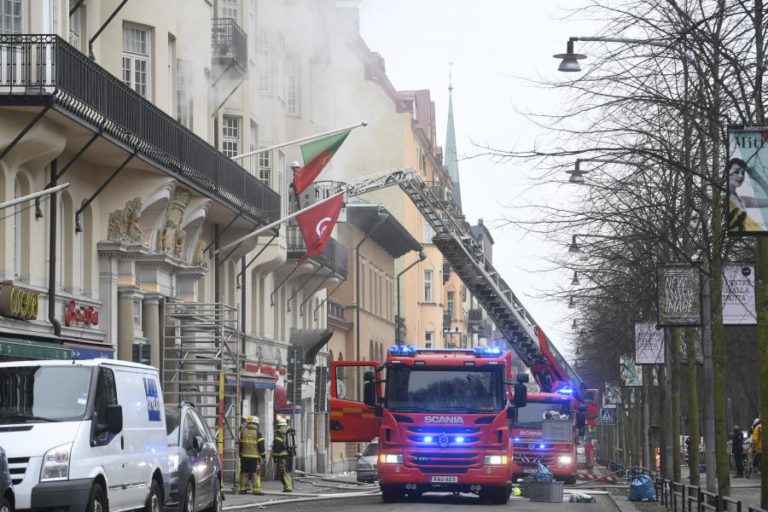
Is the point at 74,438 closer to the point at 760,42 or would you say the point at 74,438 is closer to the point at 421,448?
the point at 760,42

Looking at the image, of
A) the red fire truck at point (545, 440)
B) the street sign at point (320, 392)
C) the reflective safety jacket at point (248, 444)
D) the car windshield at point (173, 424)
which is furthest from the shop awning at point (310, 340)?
the car windshield at point (173, 424)

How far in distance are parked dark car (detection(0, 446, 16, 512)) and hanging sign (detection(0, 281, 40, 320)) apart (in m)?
10.5

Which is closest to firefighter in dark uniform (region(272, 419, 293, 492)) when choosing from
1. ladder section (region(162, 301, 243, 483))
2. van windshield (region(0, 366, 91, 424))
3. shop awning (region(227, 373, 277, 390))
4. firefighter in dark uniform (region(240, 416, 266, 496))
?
ladder section (region(162, 301, 243, 483))

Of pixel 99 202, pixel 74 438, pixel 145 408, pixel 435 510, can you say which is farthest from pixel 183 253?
pixel 74 438

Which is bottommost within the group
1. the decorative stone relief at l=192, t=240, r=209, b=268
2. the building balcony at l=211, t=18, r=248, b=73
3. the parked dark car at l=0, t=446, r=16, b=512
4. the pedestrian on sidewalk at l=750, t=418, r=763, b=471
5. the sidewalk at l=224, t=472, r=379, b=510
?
the sidewalk at l=224, t=472, r=379, b=510

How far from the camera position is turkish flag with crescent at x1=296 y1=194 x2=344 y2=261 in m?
43.4

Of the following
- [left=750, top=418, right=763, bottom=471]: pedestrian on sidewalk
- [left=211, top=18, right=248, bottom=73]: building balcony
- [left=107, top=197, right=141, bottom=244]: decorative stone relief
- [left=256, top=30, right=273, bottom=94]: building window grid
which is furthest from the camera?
[left=256, top=30, right=273, bottom=94]: building window grid

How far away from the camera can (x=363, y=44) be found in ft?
302

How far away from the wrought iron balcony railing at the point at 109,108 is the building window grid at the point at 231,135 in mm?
3592

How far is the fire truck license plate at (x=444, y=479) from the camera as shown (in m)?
30.7

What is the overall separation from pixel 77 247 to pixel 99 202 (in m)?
1.62

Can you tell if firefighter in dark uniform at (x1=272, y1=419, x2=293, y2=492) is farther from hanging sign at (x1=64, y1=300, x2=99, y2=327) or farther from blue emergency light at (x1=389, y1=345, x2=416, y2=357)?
blue emergency light at (x1=389, y1=345, x2=416, y2=357)

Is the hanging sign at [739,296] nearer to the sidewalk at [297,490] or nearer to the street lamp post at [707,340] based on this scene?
the street lamp post at [707,340]

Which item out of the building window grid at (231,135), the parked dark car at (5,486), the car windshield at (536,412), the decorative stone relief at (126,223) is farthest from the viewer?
the car windshield at (536,412)
